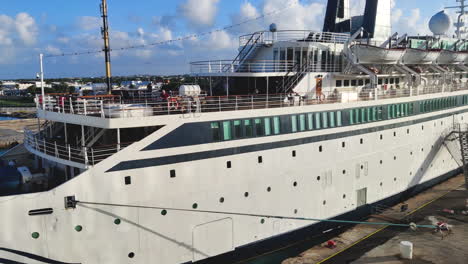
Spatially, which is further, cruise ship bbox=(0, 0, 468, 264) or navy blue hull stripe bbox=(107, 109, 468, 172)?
navy blue hull stripe bbox=(107, 109, 468, 172)

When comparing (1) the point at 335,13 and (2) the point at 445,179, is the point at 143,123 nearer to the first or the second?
(1) the point at 335,13

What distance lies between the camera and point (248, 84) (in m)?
19.4

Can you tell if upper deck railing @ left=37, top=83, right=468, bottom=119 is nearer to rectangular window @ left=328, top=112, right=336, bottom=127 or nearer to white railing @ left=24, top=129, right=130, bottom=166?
rectangular window @ left=328, top=112, right=336, bottom=127

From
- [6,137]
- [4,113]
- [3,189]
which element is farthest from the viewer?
[4,113]

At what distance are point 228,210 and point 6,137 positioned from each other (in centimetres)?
5602

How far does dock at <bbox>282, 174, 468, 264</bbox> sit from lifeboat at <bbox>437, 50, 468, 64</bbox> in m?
10.6

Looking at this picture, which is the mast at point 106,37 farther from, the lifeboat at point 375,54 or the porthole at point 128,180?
the lifeboat at point 375,54

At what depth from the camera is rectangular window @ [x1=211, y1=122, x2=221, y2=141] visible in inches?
563

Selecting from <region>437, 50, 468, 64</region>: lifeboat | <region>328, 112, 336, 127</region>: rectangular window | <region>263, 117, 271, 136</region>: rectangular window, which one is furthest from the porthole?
<region>437, 50, 468, 64</region>: lifeboat

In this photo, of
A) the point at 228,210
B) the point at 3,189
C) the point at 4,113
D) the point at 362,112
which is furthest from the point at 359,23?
the point at 4,113

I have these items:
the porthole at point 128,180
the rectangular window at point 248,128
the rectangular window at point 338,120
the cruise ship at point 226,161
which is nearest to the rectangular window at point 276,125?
the cruise ship at point 226,161

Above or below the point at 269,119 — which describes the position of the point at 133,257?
below

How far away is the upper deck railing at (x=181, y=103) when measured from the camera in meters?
13.4

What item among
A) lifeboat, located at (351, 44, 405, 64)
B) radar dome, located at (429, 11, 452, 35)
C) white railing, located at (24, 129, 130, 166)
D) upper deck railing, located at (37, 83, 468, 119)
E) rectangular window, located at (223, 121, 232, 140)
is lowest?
white railing, located at (24, 129, 130, 166)
